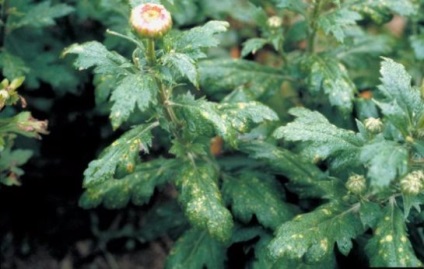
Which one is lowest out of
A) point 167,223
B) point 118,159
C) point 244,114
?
point 167,223

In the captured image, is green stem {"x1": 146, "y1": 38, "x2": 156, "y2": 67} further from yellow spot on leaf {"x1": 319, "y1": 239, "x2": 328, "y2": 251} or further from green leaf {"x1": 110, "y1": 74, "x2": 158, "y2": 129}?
yellow spot on leaf {"x1": 319, "y1": 239, "x2": 328, "y2": 251}

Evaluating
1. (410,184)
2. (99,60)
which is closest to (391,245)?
(410,184)

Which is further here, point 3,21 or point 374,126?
point 3,21

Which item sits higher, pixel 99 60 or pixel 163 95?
pixel 99 60

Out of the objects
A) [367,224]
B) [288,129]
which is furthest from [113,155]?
[367,224]

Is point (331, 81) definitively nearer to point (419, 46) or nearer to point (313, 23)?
point (313, 23)

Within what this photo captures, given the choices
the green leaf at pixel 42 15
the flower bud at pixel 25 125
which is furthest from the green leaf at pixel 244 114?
the green leaf at pixel 42 15

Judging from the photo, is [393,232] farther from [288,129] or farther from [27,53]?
[27,53]
